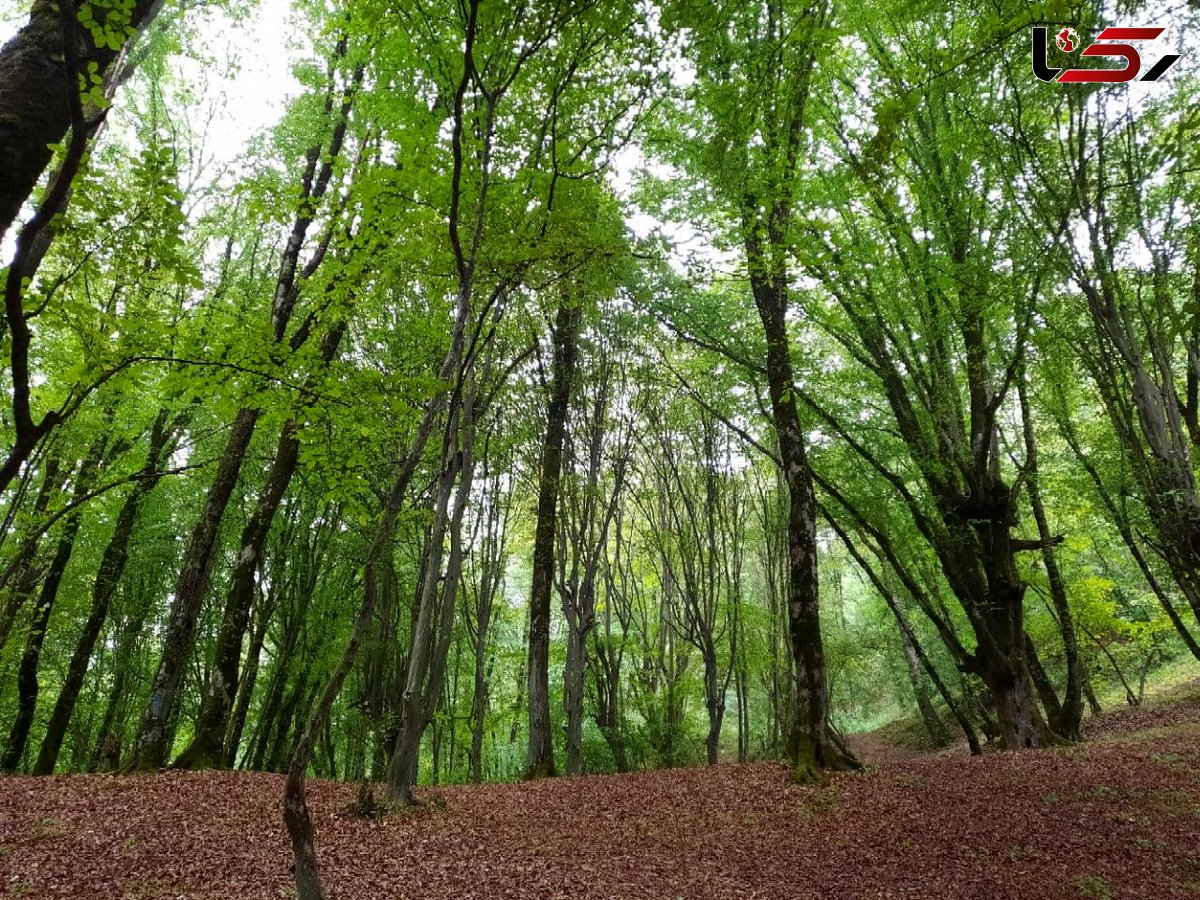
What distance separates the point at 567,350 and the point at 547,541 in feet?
13.4

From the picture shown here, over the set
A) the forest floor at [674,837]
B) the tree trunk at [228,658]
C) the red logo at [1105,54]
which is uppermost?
the red logo at [1105,54]

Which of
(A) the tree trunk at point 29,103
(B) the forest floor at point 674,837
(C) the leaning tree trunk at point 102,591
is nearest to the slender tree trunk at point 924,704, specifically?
Result: (B) the forest floor at point 674,837

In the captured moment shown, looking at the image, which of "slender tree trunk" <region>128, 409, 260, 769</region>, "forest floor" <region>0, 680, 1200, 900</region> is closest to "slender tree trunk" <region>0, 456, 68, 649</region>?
"slender tree trunk" <region>128, 409, 260, 769</region>

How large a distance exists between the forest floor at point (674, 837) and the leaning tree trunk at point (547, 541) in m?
2.57

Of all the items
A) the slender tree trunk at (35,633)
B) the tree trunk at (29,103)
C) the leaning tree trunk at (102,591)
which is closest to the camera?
the tree trunk at (29,103)

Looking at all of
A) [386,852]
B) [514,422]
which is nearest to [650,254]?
[514,422]

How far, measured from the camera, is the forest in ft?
17.9

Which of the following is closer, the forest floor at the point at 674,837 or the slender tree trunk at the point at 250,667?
the forest floor at the point at 674,837

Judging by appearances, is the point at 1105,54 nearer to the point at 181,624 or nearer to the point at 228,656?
the point at 181,624

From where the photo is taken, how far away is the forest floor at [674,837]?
5020 millimetres

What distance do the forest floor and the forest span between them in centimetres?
35

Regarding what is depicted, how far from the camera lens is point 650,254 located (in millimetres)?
9648

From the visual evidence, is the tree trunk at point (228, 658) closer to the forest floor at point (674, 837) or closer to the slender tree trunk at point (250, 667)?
the forest floor at point (674, 837)

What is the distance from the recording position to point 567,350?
13117 millimetres
